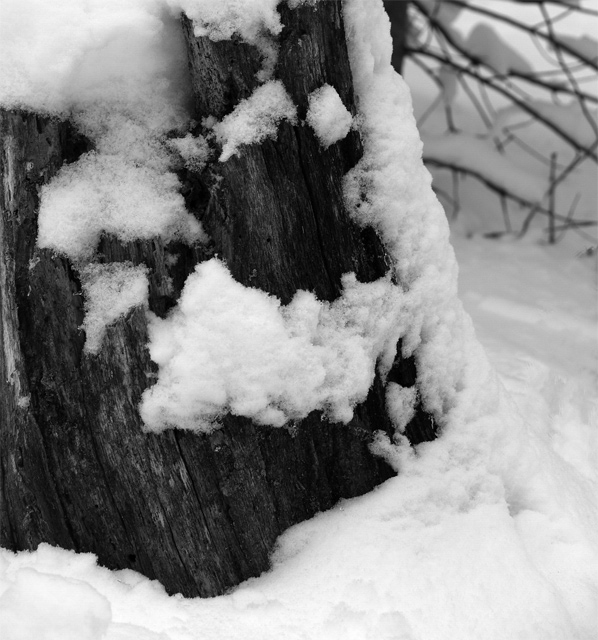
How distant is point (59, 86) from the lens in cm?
137

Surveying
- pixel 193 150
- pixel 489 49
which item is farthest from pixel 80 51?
pixel 489 49

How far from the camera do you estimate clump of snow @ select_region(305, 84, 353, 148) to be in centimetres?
147

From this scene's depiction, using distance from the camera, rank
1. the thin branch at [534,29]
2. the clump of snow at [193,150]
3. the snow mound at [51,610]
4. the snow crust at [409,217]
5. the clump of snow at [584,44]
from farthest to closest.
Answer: the clump of snow at [584,44] → the thin branch at [534,29] → the snow crust at [409,217] → the clump of snow at [193,150] → the snow mound at [51,610]

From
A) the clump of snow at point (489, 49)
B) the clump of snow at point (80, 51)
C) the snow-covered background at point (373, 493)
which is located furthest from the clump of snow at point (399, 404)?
the clump of snow at point (489, 49)

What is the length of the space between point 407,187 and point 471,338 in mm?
440

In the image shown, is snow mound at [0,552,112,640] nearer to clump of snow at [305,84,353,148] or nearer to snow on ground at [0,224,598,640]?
snow on ground at [0,224,598,640]

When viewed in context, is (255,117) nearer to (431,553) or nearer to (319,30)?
(319,30)

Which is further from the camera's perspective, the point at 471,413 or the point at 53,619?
the point at 471,413

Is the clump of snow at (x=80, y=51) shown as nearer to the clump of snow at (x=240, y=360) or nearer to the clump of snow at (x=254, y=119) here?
the clump of snow at (x=254, y=119)

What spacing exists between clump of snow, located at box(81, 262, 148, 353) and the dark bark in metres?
0.02

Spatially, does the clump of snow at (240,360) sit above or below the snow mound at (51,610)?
above

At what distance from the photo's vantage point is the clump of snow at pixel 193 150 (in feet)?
4.79

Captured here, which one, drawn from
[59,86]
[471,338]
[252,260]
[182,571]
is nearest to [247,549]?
[182,571]

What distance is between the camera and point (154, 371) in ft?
4.69
